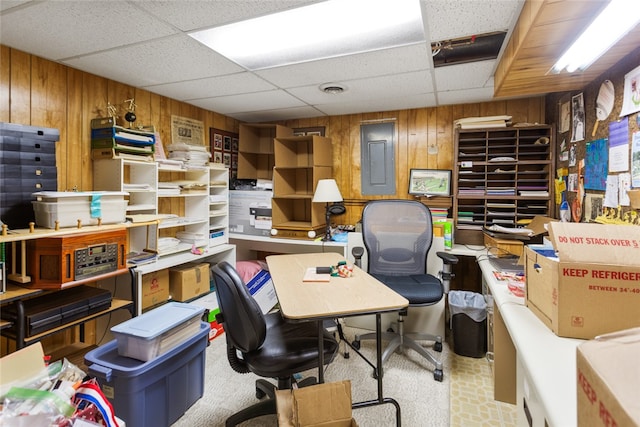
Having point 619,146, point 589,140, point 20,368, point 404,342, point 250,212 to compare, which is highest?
point 589,140

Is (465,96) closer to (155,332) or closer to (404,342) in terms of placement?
(404,342)

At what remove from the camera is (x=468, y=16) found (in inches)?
63.4

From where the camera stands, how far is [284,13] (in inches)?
63.2

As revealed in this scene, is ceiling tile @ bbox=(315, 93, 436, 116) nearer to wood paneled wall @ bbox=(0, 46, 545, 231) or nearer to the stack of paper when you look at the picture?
wood paneled wall @ bbox=(0, 46, 545, 231)

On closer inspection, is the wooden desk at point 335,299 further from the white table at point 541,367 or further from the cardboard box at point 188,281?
the cardboard box at point 188,281

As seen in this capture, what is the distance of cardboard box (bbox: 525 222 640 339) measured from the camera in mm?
1024

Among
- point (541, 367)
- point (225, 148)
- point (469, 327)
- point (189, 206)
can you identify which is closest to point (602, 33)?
point (541, 367)

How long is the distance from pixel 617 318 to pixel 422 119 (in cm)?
277

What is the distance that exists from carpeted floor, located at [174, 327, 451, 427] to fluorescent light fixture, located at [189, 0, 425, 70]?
85.8 inches

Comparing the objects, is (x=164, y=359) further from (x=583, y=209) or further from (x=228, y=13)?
(x=583, y=209)

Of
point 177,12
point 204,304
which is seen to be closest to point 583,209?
point 177,12

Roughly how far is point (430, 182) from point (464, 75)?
46.4 inches

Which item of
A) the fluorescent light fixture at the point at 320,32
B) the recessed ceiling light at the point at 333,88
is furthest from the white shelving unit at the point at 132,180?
the recessed ceiling light at the point at 333,88

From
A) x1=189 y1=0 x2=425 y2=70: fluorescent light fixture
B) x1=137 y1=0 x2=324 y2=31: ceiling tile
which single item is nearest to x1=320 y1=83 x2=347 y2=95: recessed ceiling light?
x1=189 y1=0 x2=425 y2=70: fluorescent light fixture
